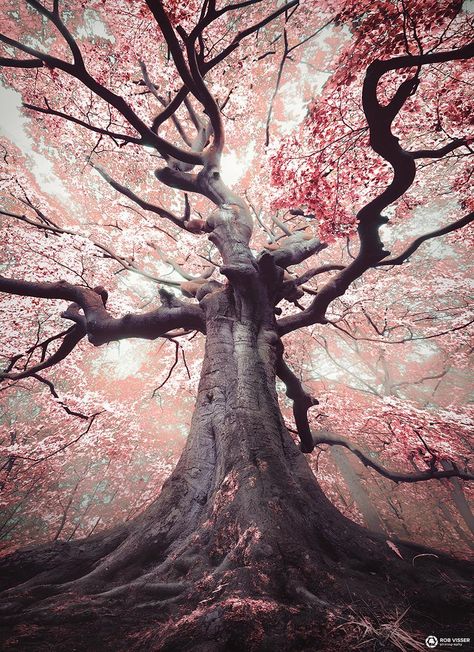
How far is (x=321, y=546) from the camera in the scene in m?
1.73

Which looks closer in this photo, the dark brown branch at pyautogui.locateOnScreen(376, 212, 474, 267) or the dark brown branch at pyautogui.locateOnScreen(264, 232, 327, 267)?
the dark brown branch at pyautogui.locateOnScreen(376, 212, 474, 267)

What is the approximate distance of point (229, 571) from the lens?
1.36 metres

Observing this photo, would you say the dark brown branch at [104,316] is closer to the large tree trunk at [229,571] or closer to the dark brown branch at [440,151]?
the large tree trunk at [229,571]

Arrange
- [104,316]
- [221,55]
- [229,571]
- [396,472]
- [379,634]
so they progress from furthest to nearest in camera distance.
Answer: [396,472]
[221,55]
[104,316]
[229,571]
[379,634]

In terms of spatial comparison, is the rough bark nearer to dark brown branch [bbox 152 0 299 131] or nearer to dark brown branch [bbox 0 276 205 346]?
dark brown branch [bbox 0 276 205 346]

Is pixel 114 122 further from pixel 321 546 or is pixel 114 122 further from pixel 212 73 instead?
pixel 321 546

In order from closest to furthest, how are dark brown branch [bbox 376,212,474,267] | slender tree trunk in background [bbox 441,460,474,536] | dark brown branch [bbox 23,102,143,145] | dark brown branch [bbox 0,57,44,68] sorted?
1. dark brown branch [bbox 376,212,474,267]
2. dark brown branch [bbox 0,57,44,68]
3. dark brown branch [bbox 23,102,143,145]
4. slender tree trunk in background [bbox 441,460,474,536]

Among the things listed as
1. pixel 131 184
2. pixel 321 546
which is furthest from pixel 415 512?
pixel 131 184

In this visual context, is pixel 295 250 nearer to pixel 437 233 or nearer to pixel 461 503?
pixel 437 233

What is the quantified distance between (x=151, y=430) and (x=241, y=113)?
16.8 metres

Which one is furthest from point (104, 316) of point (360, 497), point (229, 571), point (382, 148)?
point (360, 497)

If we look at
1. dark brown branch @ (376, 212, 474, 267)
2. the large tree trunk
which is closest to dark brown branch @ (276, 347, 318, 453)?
the large tree trunk

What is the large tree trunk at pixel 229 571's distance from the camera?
42.8 inches

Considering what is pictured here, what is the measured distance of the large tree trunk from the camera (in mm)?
1088
